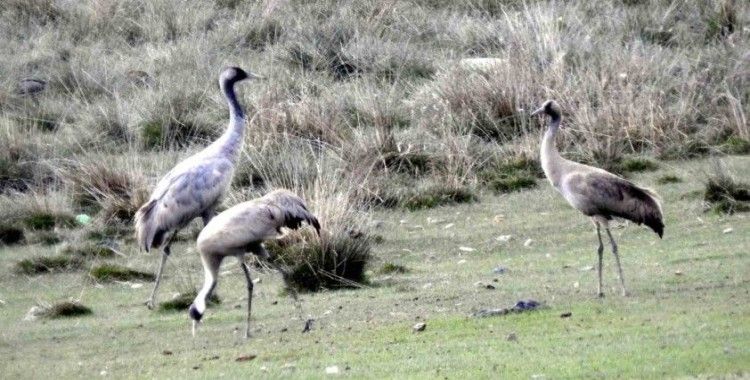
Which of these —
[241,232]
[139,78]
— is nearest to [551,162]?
[241,232]

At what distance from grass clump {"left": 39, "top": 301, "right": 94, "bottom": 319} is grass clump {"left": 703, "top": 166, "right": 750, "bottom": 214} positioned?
6.30 meters

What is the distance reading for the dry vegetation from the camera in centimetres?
1745

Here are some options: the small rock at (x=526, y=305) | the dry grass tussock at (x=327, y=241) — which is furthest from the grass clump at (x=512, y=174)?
the small rock at (x=526, y=305)

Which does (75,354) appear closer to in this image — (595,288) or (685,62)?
(595,288)

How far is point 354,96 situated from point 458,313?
10078 millimetres

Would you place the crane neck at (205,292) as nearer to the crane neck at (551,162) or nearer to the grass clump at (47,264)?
the crane neck at (551,162)

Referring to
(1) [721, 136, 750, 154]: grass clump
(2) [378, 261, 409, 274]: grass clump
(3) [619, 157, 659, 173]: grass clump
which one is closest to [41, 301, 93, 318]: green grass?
(2) [378, 261, 409, 274]: grass clump

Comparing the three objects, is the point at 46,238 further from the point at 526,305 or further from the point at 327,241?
the point at 526,305

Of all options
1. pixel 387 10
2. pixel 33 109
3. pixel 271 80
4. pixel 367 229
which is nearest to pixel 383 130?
pixel 271 80

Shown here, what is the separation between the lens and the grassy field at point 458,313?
915cm

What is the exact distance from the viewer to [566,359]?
897 centimetres

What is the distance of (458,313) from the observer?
11023 millimetres

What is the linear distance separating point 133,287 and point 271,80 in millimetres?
8012

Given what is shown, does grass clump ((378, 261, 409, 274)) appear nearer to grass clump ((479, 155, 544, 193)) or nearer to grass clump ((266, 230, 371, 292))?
grass clump ((266, 230, 371, 292))
